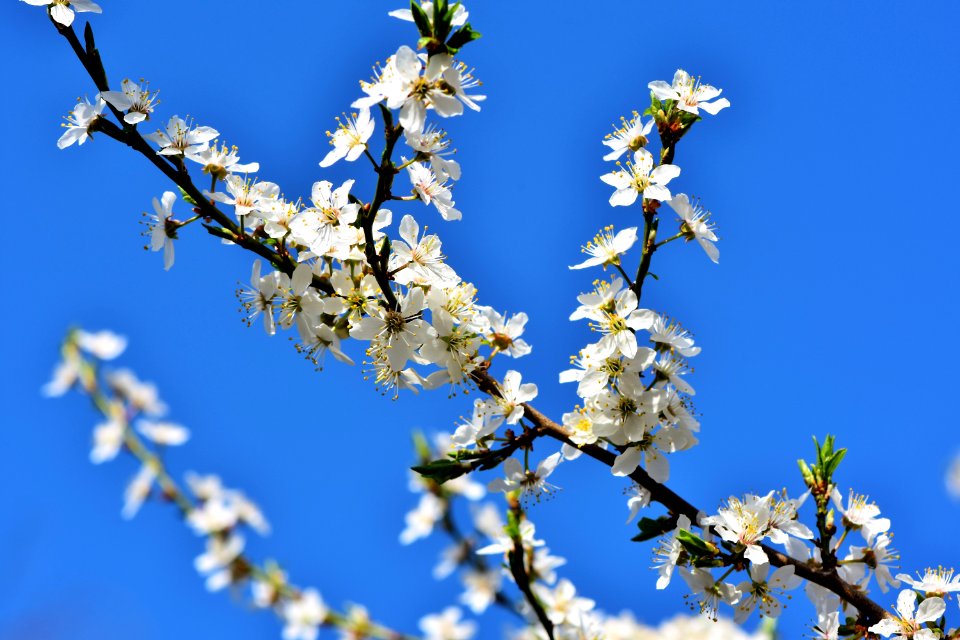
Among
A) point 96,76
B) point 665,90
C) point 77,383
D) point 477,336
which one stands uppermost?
point 77,383

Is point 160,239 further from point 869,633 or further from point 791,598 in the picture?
point 869,633

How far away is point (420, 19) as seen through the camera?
2.21 metres

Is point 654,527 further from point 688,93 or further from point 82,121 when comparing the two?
point 82,121

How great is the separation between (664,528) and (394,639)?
3.17 meters

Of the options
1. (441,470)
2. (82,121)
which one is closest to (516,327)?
(441,470)

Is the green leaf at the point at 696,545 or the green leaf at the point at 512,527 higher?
the green leaf at the point at 512,527

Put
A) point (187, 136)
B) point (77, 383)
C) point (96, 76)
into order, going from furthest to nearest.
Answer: point (77, 383), point (187, 136), point (96, 76)

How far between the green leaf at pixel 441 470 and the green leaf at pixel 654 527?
0.58 meters

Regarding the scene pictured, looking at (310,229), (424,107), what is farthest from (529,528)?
(424,107)

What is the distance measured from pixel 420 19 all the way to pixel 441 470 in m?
1.22

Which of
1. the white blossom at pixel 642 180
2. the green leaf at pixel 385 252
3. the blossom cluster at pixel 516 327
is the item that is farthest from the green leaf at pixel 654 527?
the green leaf at pixel 385 252

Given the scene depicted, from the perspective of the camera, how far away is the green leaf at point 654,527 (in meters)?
2.61

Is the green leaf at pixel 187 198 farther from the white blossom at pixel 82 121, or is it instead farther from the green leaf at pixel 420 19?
the green leaf at pixel 420 19

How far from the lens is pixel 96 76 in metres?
2.47
